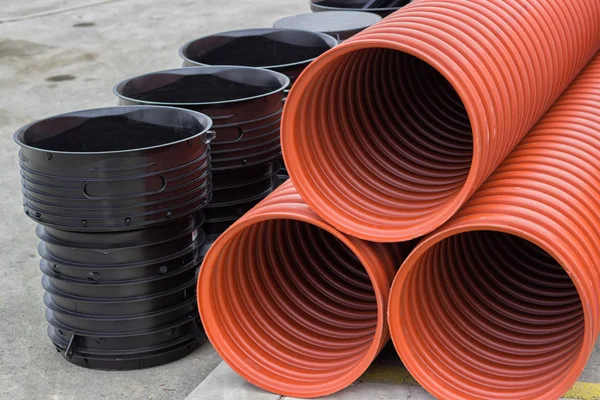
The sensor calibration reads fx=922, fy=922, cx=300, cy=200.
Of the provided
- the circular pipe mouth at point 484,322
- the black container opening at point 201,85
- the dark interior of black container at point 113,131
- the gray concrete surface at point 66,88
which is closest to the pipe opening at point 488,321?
the circular pipe mouth at point 484,322

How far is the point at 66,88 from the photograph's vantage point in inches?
387

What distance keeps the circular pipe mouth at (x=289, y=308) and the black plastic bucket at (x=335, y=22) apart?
267 cm

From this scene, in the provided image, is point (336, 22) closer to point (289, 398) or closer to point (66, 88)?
point (66, 88)

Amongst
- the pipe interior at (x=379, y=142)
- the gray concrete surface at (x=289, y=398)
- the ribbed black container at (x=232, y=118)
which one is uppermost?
the pipe interior at (x=379, y=142)

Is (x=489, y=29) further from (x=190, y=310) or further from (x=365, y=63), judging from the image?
(x=190, y=310)

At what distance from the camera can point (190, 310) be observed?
181 inches

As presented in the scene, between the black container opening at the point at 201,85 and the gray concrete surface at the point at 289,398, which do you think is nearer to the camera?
the gray concrete surface at the point at 289,398

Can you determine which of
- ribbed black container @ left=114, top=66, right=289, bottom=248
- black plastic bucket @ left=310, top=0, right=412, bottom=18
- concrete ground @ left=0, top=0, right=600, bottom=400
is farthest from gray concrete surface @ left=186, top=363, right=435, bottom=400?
black plastic bucket @ left=310, top=0, right=412, bottom=18

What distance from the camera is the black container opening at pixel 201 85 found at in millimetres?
5500

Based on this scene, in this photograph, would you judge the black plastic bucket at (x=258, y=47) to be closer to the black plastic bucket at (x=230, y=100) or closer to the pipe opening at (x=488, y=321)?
the black plastic bucket at (x=230, y=100)

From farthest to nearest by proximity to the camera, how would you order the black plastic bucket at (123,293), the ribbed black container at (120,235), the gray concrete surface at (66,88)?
the gray concrete surface at (66,88) → the black plastic bucket at (123,293) → the ribbed black container at (120,235)

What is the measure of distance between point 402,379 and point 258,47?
3.35m

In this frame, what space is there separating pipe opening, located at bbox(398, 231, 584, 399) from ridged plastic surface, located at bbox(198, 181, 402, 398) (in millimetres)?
209

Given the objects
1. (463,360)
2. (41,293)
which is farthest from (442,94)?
(41,293)
